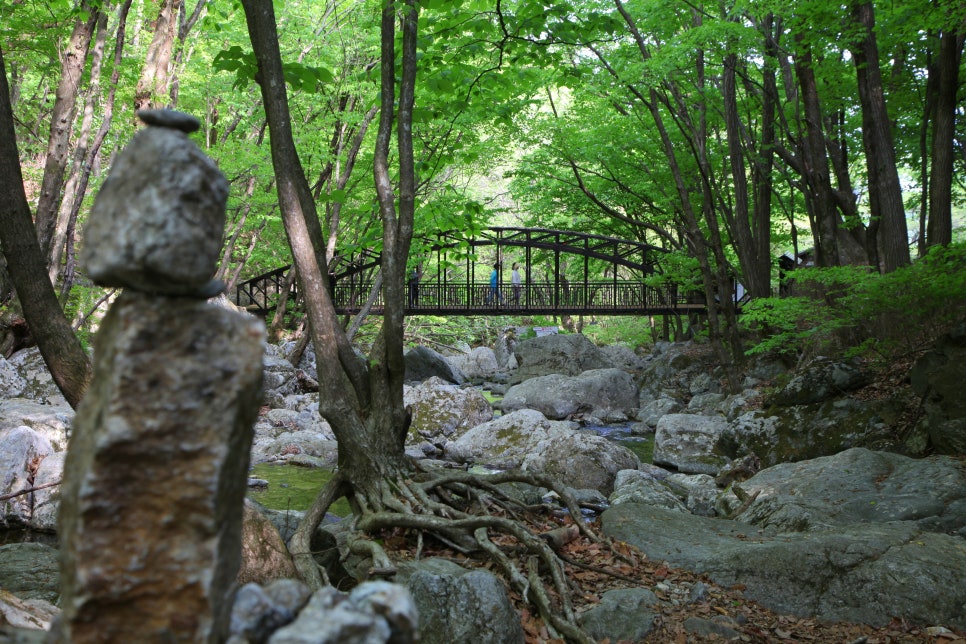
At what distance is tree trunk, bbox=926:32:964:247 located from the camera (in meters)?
9.52

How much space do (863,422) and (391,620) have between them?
8.74 metres

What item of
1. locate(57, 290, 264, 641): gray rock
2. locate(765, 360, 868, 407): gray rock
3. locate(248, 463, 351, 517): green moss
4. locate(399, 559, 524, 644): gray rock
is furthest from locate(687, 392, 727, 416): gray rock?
locate(57, 290, 264, 641): gray rock

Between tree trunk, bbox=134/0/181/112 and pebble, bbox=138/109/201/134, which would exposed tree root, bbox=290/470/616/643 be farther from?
tree trunk, bbox=134/0/181/112

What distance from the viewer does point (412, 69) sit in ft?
18.6

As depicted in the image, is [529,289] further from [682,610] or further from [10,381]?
[682,610]

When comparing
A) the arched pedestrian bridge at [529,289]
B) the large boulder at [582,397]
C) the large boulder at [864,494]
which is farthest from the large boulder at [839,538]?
the arched pedestrian bridge at [529,289]

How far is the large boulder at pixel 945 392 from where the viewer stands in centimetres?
705

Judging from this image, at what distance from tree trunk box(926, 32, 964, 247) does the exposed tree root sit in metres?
7.18

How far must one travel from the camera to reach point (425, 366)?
70.4ft

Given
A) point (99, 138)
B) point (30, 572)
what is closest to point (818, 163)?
point (99, 138)

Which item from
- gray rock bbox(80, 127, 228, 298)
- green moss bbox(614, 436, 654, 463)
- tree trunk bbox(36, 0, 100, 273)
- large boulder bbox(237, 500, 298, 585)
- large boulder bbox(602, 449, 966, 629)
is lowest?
green moss bbox(614, 436, 654, 463)

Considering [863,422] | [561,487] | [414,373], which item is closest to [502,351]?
[414,373]

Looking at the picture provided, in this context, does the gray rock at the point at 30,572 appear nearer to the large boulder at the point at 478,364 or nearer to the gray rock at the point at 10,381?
the gray rock at the point at 10,381

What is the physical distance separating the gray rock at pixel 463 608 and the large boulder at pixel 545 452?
3944 mm
